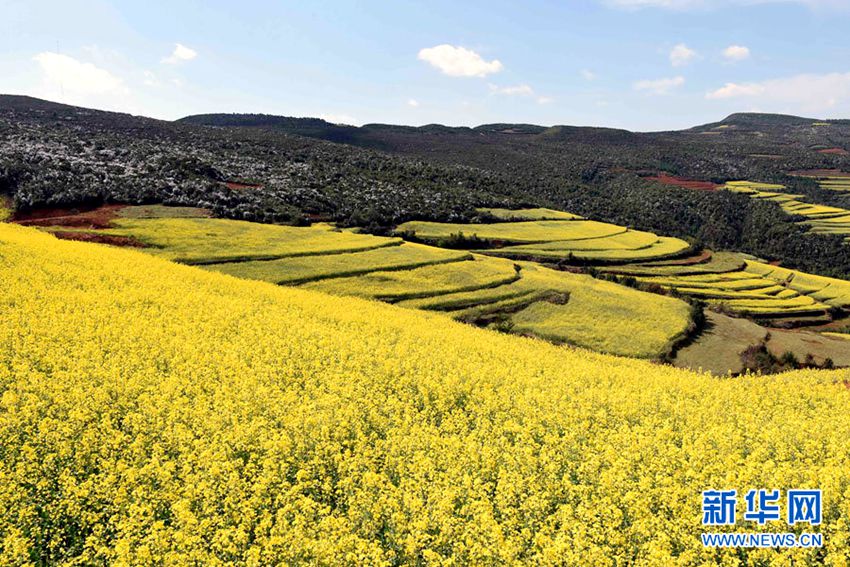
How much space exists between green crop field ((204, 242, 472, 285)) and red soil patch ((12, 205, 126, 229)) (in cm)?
2325

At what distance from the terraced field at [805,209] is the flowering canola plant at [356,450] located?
5976 inches

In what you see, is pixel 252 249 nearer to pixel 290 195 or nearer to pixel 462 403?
pixel 290 195

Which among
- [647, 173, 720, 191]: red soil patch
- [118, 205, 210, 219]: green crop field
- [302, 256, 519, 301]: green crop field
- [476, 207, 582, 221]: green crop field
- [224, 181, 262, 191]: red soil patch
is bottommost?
[302, 256, 519, 301]: green crop field

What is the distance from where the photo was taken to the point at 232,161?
4638 inches

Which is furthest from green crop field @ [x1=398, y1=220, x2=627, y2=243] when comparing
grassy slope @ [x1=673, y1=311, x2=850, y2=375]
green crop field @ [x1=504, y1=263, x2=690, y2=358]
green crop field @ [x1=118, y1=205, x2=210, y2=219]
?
grassy slope @ [x1=673, y1=311, x2=850, y2=375]

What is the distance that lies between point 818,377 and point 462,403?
2632cm

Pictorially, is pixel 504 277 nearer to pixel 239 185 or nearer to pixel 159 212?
pixel 159 212

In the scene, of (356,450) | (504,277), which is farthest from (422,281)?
(356,450)

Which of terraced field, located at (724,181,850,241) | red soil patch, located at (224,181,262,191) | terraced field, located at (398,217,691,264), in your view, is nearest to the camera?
terraced field, located at (398,217,691,264)

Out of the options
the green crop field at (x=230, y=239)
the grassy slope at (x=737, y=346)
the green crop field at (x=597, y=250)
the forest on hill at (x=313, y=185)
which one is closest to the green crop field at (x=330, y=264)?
the green crop field at (x=230, y=239)

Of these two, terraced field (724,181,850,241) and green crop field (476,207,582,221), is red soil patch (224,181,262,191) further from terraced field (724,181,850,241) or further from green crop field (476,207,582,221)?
terraced field (724,181,850,241)

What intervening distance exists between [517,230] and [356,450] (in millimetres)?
86996

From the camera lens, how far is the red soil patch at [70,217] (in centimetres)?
6562

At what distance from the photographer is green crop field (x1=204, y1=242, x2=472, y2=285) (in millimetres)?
55584
